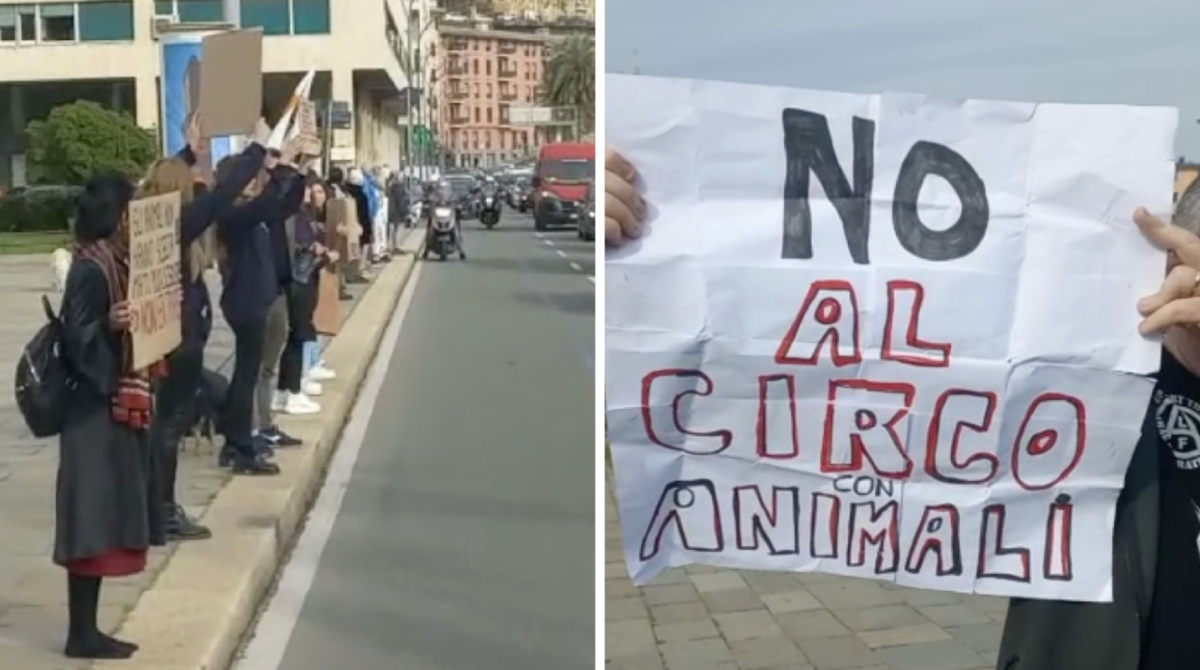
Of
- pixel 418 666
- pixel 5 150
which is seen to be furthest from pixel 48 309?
pixel 418 666

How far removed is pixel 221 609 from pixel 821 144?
12.1 feet

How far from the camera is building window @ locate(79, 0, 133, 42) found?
16.8ft

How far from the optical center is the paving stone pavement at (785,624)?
5.88 metres

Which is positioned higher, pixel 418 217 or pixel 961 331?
pixel 961 331

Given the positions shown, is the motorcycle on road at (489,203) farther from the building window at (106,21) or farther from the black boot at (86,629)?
the black boot at (86,629)

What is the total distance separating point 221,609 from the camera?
18.7 feet

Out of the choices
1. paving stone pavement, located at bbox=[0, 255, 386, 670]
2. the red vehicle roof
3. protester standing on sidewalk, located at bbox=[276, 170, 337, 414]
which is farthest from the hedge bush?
protester standing on sidewalk, located at bbox=[276, 170, 337, 414]

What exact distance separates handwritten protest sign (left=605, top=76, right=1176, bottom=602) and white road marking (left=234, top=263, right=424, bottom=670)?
3384mm

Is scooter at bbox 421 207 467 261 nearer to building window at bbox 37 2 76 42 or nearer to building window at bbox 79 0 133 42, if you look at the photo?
building window at bbox 79 0 133 42

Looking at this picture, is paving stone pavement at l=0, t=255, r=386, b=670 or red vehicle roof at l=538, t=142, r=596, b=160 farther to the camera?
paving stone pavement at l=0, t=255, r=386, b=670

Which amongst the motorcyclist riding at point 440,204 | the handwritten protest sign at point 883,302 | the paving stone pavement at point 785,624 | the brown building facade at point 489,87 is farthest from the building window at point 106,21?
the motorcyclist riding at point 440,204

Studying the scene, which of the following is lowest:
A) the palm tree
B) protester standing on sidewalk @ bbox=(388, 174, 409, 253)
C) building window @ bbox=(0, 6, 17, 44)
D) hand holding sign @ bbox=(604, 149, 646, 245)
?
protester standing on sidewalk @ bbox=(388, 174, 409, 253)

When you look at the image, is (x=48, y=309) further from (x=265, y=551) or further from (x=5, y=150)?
(x=265, y=551)

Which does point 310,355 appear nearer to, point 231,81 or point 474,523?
point 474,523
